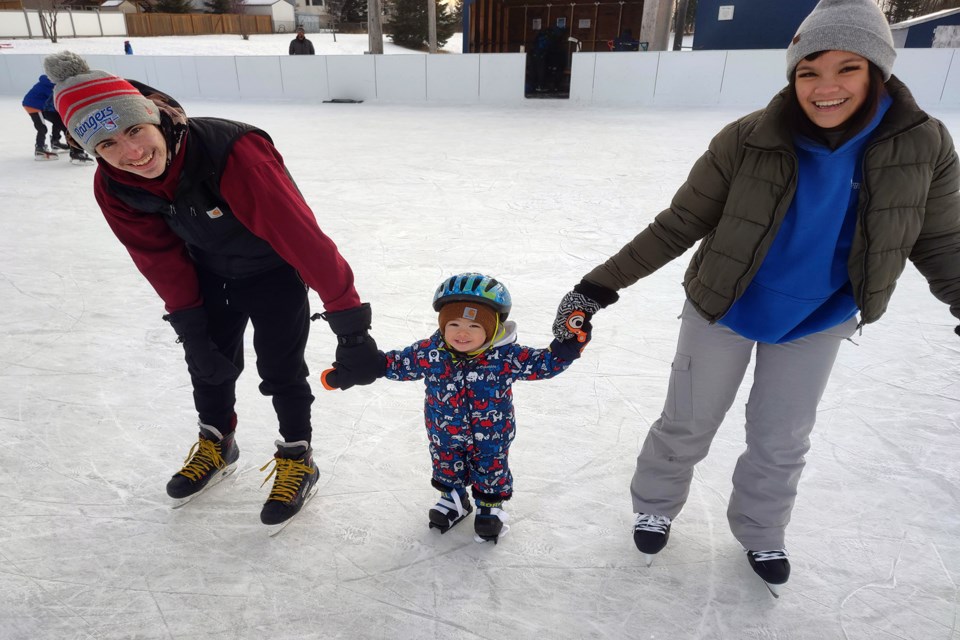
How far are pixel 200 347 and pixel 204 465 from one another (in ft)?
1.33

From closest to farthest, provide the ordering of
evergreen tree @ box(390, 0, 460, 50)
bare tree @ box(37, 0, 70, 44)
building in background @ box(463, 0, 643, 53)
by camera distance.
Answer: building in background @ box(463, 0, 643, 53)
bare tree @ box(37, 0, 70, 44)
evergreen tree @ box(390, 0, 460, 50)

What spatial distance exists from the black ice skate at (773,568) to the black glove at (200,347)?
142cm

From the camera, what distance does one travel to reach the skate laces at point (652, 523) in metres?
1.57

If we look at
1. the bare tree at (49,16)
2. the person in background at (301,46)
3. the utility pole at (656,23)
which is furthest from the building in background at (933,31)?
the bare tree at (49,16)

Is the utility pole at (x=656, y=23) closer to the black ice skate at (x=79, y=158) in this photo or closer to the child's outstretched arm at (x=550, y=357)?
the black ice skate at (x=79, y=158)

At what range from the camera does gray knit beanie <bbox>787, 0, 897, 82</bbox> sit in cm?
108

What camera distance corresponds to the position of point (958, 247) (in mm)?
1214

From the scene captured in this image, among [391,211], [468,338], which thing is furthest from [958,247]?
[391,211]

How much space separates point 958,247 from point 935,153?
0.21m

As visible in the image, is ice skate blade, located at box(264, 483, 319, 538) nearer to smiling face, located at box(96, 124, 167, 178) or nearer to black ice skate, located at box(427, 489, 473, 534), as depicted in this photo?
black ice skate, located at box(427, 489, 473, 534)

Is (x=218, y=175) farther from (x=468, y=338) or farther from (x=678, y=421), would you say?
(x=678, y=421)

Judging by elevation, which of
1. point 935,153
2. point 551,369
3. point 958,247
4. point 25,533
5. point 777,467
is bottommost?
point 25,533

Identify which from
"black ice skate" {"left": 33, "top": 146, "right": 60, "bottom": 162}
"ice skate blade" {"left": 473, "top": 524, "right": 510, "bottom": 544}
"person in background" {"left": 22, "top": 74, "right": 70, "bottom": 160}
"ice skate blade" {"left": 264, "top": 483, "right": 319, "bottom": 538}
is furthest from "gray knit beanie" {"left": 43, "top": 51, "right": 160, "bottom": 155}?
"black ice skate" {"left": 33, "top": 146, "right": 60, "bottom": 162}

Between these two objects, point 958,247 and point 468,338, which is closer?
point 958,247
